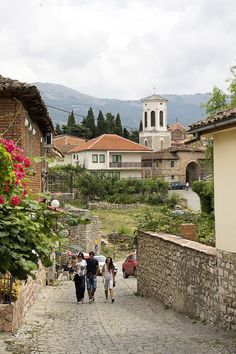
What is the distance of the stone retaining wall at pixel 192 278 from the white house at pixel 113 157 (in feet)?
216

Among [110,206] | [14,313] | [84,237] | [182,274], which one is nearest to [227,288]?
[182,274]

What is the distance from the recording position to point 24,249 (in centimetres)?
692

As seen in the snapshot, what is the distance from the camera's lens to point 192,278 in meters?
13.5

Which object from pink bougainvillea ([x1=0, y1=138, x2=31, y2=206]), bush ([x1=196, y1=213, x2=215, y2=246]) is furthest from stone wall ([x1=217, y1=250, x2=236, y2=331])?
bush ([x1=196, y1=213, x2=215, y2=246])

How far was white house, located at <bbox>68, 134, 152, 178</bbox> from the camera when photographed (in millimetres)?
85500

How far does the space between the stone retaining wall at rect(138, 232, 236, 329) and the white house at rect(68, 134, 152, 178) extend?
6586 cm

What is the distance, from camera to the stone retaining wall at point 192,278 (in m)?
11.3

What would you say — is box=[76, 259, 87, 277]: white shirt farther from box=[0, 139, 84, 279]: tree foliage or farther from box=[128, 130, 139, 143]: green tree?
box=[128, 130, 139, 143]: green tree

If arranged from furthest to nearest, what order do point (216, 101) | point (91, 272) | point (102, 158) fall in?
point (102, 158)
point (216, 101)
point (91, 272)

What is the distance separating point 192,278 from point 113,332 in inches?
94.8

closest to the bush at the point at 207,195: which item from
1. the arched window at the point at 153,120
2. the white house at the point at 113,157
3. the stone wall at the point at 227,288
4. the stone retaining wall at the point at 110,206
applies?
the stone wall at the point at 227,288

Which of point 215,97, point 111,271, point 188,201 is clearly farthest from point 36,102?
point 188,201

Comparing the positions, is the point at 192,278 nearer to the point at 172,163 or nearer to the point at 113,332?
the point at 113,332

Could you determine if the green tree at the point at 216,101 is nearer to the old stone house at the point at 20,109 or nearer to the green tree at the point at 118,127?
the old stone house at the point at 20,109
